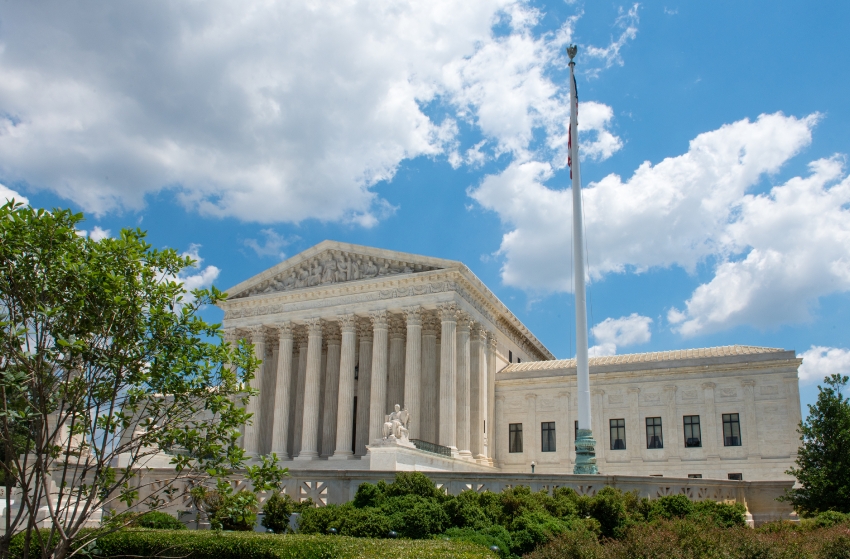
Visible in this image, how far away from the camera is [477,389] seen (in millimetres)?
48062

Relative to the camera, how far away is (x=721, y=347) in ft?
163

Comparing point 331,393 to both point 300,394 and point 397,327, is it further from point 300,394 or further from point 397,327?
point 397,327

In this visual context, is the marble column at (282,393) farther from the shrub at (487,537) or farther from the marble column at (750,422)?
the shrub at (487,537)

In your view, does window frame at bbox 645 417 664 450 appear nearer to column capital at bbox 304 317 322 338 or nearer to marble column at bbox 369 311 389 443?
marble column at bbox 369 311 389 443

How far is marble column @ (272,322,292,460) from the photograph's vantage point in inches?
1887

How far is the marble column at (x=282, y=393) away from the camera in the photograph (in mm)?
47938

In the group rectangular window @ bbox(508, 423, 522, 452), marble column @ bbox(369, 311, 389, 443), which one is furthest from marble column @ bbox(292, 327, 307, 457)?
rectangular window @ bbox(508, 423, 522, 452)

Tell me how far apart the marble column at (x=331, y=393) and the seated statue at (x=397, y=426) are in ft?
37.6

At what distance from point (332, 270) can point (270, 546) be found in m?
34.9

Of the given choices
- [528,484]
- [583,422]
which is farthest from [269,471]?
[583,422]

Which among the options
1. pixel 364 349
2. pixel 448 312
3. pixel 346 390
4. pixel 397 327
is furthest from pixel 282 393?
pixel 448 312

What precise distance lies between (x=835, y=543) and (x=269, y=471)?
35.3 feet

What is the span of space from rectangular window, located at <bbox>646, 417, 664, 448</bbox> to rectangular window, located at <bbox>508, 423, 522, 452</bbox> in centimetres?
852

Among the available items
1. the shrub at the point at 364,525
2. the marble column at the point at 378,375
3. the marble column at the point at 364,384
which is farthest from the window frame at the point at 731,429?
the shrub at the point at 364,525
